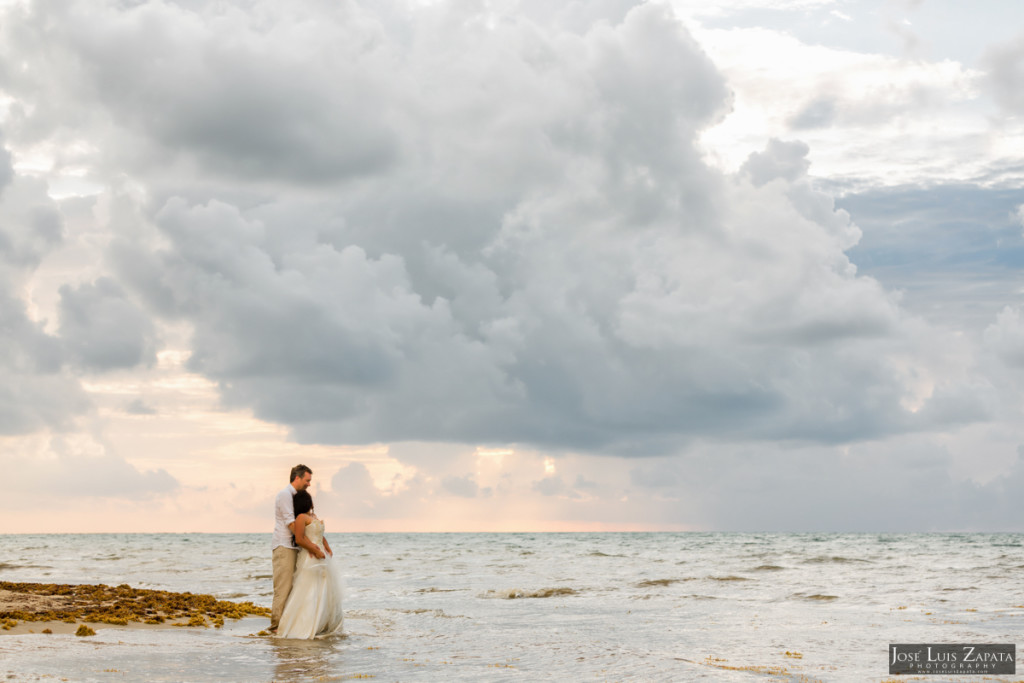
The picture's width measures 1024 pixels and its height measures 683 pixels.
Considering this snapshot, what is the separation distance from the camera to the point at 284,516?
13.2 meters

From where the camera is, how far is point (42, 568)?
3797cm

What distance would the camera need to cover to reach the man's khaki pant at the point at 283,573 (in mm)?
13172

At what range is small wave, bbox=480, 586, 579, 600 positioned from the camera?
24.9 metres

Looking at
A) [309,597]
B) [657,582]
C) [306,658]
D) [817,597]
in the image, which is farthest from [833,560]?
[306,658]

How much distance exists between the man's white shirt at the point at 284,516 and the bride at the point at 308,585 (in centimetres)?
10

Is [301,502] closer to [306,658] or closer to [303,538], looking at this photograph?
[303,538]

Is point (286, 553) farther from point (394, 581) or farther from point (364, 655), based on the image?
point (394, 581)

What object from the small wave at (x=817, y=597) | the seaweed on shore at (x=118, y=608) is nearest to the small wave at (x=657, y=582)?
the small wave at (x=817, y=597)

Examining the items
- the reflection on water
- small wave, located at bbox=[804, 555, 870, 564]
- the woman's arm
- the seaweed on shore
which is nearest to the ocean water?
the reflection on water

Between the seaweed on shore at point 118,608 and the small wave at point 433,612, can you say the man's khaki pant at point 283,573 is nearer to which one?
the seaweed on shore at point 118,608

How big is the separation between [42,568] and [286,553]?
31.8m

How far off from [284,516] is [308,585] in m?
1.19

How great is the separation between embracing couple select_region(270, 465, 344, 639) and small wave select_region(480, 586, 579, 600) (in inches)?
477

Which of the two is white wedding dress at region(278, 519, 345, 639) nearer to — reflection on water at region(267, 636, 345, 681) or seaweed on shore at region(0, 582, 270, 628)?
reflection on water at region(267, 636, 345, 681)
